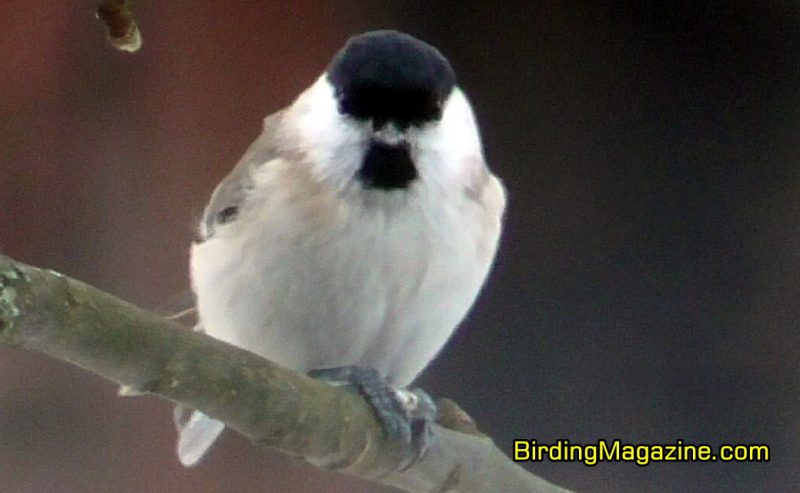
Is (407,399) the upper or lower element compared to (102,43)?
lower

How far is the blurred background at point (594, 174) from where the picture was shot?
831 millimetres

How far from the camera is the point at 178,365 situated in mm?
400

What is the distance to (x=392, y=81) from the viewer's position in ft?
1.61

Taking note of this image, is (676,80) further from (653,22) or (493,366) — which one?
(493,366)

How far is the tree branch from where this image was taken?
356mm

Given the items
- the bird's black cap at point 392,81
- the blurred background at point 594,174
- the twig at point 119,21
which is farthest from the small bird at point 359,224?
the blurred background at point 594,174

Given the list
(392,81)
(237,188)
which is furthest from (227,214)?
(392,81)

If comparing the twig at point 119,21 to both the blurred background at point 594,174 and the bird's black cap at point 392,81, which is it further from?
the blurred background at point 594,174

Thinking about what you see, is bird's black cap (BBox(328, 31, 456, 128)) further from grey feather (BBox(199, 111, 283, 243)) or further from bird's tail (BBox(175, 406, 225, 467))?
bird's tail (BBox(175, 406, 225, 467))

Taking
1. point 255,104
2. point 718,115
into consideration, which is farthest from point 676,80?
point 255,104

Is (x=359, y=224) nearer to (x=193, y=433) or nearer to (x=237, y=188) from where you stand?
(x=237, y=188)

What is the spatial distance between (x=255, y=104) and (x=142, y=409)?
0.95 ft

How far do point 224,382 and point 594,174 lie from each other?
50cm

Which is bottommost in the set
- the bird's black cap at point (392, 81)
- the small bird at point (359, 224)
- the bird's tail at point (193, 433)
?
the bird's tail at point (193, 433)
